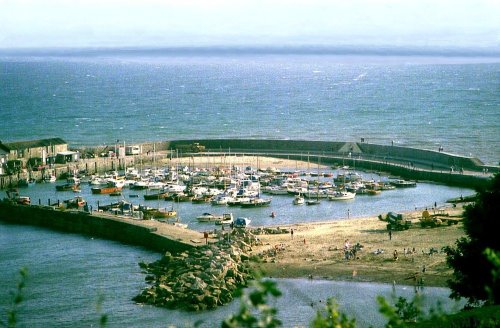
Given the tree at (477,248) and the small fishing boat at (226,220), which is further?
the small fishing boat at (226,220)

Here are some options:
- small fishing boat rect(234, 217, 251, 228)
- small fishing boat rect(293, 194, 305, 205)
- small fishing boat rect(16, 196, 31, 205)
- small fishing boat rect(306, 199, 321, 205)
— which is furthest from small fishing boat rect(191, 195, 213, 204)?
small fishing boat rect(16, 196, 31, 205)

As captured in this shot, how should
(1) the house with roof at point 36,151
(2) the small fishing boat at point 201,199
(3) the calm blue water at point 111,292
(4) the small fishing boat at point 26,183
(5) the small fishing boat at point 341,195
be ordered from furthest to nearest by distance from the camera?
(1) the house with roof at point 36,151 < (4) the small fishing boat at point 26,183 < (5) the small fishing boat at point 341,195 < (2) the small fishing boat at point 201,199 < (3) the calm blue water at point 111,292

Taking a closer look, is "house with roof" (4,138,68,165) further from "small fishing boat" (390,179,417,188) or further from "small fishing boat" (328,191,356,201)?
"small fishing boat" (390,179,417,188)

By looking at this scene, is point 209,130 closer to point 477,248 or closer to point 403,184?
point 403,184

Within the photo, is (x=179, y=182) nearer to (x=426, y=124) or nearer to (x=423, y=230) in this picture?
(x=423, y=230)

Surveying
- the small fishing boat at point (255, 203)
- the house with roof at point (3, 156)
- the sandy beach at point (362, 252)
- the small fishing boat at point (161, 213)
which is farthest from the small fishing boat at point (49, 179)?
the sandy beach at point (362, 252)

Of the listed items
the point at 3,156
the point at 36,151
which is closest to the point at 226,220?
the point at 3,156

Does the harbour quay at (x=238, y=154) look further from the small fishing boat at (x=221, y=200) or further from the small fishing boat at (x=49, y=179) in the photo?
the small fishing boat at (x=221, y=200)
